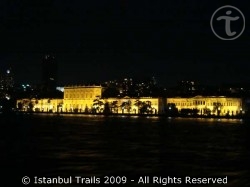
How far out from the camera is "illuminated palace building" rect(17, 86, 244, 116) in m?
124

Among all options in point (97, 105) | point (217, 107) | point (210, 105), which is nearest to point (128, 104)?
point (97, 105)

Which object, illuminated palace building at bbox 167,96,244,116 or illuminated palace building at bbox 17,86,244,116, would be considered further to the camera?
illuminated palace building at bbox 17,86,244,116

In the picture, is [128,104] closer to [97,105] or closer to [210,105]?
[97,105]

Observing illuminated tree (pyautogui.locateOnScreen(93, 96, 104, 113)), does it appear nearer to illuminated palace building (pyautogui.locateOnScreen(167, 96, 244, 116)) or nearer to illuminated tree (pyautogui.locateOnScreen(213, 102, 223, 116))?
illuminated palace building (pyautogui.locateOnScreen(167, 96, 244, 116))

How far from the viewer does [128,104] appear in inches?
5556

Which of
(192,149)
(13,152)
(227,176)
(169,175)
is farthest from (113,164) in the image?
(192,149)

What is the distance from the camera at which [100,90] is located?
151375 millimetres

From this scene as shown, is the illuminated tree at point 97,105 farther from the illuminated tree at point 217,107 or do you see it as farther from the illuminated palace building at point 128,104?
the illuminated tree at point 217,107

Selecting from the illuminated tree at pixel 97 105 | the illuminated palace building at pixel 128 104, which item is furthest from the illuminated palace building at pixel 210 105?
the illuminated tree at pixel 97 105

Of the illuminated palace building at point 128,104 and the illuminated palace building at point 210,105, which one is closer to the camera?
the illuminated palace building at point 210,105

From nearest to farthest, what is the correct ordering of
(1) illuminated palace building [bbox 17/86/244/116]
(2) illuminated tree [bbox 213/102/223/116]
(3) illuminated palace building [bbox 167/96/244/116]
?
(3) illuminated palace building [bbox 167/96/244/116]
(2) illuminated tree [bbox 213/102/223/116]
(1) illuminated palace building [bbox 17/86/244/116]

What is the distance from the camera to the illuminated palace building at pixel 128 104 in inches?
4889

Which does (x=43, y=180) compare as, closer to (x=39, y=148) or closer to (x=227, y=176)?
(x=227, y=176)

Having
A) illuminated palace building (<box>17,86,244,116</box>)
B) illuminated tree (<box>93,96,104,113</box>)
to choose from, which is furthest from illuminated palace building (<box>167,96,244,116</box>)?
illuminated tree (<box>93,96,104,113</box>)
